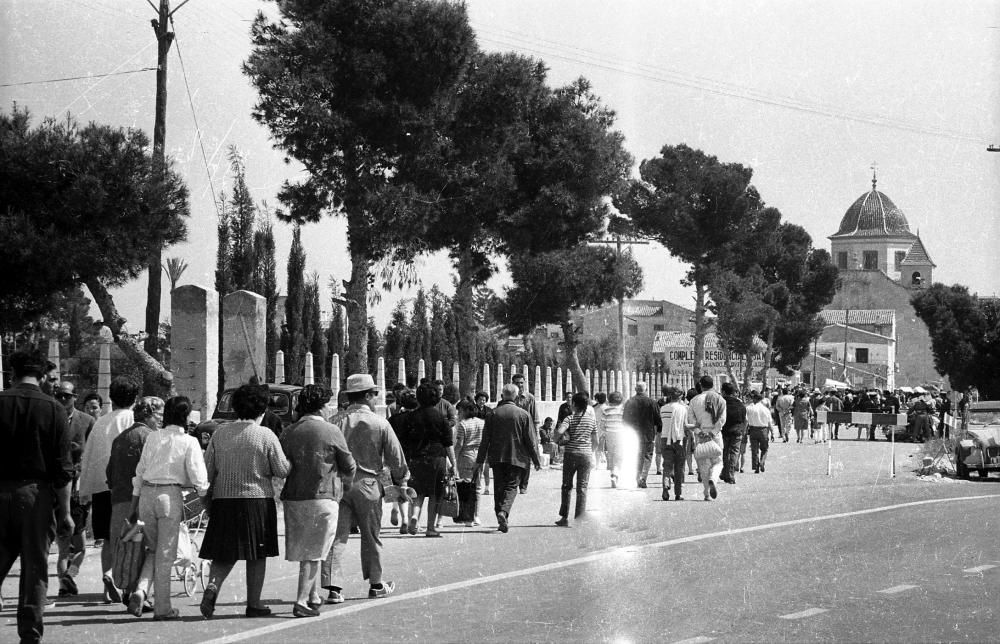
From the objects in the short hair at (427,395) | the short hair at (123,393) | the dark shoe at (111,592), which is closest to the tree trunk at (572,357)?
the short hair at (427,395)

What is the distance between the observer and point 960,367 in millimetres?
91000

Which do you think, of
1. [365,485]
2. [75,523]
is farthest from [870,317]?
[365,485]

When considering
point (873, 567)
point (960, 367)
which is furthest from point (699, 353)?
point (873, 567)

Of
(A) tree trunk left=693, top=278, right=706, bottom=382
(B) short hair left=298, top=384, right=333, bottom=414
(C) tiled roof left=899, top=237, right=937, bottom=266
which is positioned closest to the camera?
(B) short hair left=298, top=384, right=333, bottom=414

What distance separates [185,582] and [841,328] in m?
124

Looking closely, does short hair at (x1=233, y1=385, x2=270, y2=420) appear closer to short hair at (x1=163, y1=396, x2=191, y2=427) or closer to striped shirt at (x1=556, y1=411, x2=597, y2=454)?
short hair at (x1=163, y1=396, x2=191, y2=427)

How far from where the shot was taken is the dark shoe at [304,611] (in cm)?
926

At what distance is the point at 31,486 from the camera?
8008 millimetres

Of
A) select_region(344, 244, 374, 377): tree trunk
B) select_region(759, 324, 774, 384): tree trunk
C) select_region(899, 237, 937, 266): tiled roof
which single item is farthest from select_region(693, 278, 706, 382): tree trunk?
select_region(899, 237, 937, 266): tiled roof

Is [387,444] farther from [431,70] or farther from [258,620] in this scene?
[431,70]

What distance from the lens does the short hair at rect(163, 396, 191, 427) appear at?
945cm

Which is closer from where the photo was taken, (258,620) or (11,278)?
(258,620)

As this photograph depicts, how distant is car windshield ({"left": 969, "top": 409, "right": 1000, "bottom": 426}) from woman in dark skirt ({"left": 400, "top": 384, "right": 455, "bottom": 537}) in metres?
14.5

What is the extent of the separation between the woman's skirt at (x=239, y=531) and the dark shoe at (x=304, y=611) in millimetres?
428
